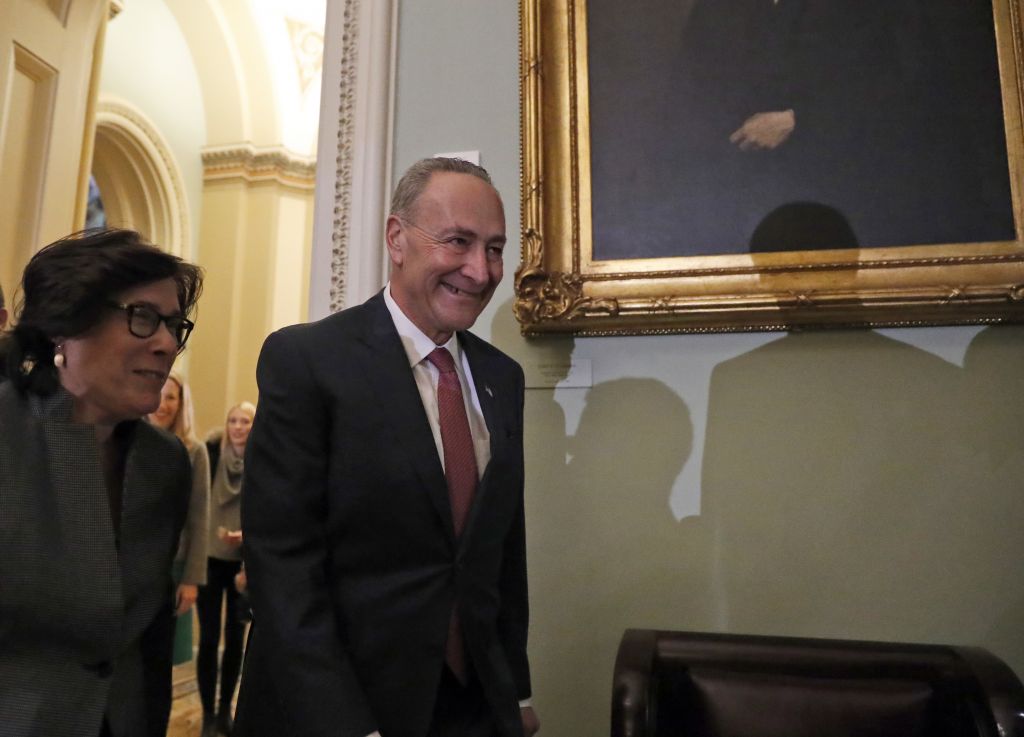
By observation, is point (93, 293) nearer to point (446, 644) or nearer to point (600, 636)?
point (446, 644)

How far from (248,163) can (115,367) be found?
6806 millimetres

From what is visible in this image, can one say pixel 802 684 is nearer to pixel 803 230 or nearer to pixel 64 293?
pixel 803 230

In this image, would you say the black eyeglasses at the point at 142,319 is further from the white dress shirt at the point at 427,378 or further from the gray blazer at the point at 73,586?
the white dress shirt at the point at 427,378

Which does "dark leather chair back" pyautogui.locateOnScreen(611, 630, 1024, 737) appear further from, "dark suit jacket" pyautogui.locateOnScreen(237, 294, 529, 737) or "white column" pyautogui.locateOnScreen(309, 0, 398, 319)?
"white column" pyautogui.locateOnScreen(309, 0, 398, 319)

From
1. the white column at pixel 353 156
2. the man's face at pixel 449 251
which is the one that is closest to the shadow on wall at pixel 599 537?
the white column at pixel 353 156

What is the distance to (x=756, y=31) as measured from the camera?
7.52ft

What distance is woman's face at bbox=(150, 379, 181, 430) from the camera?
362 centimetres

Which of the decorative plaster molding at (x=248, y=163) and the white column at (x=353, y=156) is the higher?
the decorative plaster molding at (x=248, y=163)

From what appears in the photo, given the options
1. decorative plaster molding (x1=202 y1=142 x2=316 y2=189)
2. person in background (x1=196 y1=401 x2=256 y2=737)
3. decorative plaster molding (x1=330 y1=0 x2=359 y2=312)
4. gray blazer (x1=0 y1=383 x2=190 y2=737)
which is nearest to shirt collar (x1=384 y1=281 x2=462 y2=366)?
gray blazer (x1=0 y1=383 x2=190 y2=737)

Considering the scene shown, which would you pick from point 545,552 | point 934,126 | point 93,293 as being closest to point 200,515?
point 545,552

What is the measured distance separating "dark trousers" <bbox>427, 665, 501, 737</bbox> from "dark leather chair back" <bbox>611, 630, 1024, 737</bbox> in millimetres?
368

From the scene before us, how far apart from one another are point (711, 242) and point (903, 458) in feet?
2.80

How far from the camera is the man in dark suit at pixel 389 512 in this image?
1.21 metres

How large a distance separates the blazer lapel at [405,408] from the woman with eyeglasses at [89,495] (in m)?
0.40
